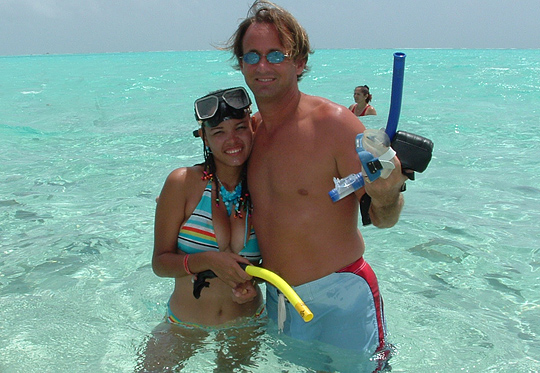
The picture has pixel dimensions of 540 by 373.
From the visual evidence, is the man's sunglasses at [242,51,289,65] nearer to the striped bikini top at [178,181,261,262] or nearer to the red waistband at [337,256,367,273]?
the striped bikini top at [178,181,261,262]

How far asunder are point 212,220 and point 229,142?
411mm

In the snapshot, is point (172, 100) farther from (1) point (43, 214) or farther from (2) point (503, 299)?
(2) point (503, 299)

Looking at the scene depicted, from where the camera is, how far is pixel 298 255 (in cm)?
266

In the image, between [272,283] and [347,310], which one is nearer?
[272,283]

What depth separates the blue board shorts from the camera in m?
2.64

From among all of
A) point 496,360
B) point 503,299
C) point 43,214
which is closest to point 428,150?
point 496,360

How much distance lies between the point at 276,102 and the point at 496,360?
237 cm

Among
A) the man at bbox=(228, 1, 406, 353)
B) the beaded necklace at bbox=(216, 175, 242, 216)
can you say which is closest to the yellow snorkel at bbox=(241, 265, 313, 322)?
the man at bbox=(228, 1, 406, 353)

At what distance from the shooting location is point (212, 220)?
8.89 ft

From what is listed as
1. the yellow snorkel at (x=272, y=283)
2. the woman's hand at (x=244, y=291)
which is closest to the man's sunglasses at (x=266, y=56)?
the yellow snorkel at (x=272, y=283)

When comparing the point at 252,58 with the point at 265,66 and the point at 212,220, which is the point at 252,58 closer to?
the point at 265,66

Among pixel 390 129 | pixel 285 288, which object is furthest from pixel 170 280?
pixel 390 129

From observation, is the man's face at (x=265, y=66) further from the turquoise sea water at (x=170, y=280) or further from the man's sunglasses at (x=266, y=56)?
the turquoise sea water at (x=170, y=280)

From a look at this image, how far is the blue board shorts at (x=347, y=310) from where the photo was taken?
2.64 metres
